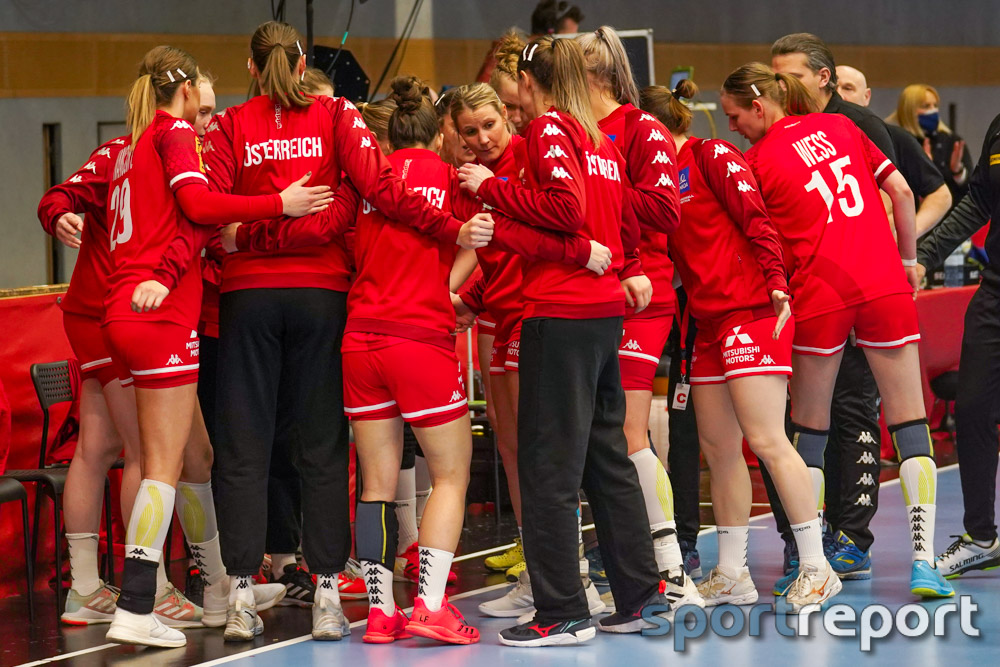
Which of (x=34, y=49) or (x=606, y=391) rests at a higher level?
(x=34, y=49)

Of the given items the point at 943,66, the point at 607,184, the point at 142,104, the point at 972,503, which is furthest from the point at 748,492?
the point at 943,66

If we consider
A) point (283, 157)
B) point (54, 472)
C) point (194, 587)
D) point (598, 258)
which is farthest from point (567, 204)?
point (54, 472)

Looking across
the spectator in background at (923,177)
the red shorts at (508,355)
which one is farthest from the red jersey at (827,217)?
the red shorts at (508,355)

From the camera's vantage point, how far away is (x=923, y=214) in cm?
480

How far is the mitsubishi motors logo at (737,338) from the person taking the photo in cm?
397

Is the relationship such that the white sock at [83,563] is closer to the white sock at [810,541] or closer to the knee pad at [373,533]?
the knee pad at [373,533]

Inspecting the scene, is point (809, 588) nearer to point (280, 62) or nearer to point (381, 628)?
point (381, 628)

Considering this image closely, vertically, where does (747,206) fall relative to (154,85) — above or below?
below

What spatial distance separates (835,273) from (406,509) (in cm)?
180

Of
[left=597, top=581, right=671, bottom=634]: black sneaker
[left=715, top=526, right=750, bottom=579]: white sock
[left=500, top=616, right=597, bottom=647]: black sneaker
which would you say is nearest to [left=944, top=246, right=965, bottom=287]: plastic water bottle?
[left=715, top=526, right=750, bottom=579]: white sock

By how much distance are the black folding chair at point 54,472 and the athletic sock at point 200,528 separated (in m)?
0.55

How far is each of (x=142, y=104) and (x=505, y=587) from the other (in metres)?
2.11

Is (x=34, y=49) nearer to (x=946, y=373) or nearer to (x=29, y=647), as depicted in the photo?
(x=29, y=647)

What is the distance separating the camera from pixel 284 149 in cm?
389
